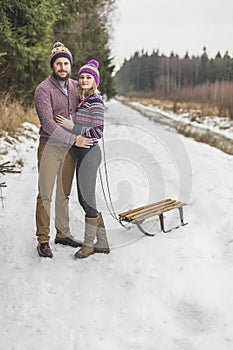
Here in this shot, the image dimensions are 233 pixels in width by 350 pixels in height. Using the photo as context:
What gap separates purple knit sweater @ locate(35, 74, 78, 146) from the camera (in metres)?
3.34

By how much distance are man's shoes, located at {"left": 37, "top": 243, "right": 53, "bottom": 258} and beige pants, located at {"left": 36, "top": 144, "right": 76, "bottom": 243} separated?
0.16 ft

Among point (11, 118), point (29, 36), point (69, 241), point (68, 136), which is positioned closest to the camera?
point (68, 136)

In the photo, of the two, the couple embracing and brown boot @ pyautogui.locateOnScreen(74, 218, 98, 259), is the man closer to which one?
the couple embracing

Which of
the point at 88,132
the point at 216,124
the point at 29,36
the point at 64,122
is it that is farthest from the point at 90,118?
the point at 216,124

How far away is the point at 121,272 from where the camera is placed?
3.45 meters

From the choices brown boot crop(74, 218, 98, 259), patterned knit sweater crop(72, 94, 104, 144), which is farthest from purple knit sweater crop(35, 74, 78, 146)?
brown boot crop(74, 218, 98, 259)

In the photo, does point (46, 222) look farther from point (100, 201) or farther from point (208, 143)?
Answer: point (208, 143)

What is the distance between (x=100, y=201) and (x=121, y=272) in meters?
1.89

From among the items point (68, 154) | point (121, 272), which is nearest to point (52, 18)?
point (68, 154)

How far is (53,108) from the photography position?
344 centimetres

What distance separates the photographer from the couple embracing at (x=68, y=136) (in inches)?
134

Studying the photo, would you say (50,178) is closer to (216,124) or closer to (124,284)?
(124,284)

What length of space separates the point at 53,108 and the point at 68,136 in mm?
305

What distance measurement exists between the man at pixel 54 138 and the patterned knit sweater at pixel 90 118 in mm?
77
